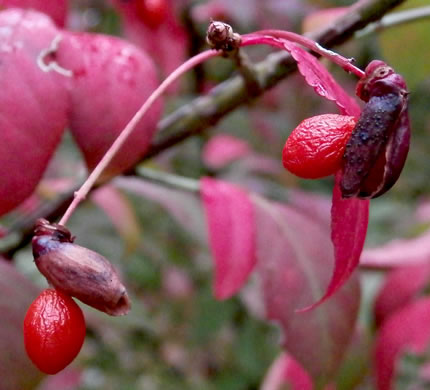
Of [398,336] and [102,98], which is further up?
[102,98]

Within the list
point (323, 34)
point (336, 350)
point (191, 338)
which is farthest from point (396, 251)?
point (191, 338)

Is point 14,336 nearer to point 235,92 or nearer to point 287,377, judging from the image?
point 235,92

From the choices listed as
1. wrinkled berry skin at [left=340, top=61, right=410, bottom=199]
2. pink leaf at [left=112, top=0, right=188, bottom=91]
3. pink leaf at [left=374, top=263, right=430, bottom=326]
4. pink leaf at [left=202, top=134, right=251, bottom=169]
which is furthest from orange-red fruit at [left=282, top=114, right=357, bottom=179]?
pink leaf at [left=202, top=134, right=251, bottom=169]

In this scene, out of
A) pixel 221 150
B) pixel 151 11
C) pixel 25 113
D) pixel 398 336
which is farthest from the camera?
pixel 221 150

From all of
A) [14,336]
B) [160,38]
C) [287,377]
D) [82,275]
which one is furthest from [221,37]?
[160,38]

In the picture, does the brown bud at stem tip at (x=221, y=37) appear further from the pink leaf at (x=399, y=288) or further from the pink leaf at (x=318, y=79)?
the pink leaf at (x=399, y=288)

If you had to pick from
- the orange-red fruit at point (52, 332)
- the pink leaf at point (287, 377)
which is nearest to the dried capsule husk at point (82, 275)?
the orange-red fruit at point (52, 332)
